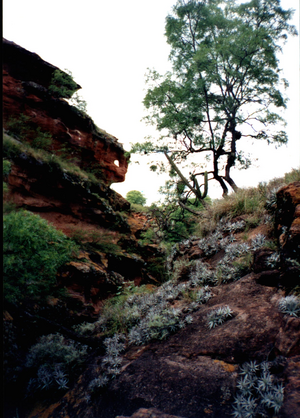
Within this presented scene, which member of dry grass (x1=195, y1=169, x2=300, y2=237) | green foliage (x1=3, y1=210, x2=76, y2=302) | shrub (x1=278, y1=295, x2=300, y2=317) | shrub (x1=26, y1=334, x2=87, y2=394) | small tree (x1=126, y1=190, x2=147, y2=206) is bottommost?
shrub (x1=26, y1=334, x2=87, y2=394)

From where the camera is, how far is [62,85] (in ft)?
41.5

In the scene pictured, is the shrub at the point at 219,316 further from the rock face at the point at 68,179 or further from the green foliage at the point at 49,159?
the green foliage at the point at 49,159

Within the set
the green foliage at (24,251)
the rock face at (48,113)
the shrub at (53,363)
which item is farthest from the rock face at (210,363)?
the rock face at (48,113)

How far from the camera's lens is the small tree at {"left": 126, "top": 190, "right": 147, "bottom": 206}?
2614cm

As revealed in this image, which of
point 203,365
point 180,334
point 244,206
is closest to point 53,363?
Result: point 180,334

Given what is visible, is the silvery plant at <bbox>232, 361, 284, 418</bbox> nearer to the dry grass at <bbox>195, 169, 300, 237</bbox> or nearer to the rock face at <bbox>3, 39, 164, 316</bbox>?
the dry grass at <bbox>195, 169, 300, 237</bbox>

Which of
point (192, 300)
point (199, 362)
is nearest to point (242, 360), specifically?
point (199, 362)

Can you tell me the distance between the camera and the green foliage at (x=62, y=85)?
481 inches

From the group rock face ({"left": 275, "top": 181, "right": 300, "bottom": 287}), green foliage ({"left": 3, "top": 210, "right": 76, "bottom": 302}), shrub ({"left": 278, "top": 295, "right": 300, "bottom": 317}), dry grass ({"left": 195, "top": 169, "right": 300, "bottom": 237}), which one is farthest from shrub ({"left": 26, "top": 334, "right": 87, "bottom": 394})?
dry grass ({"left": 195, "top": 169, "right": 300, "bottom": 237})

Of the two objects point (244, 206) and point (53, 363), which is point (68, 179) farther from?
point (53, 363)

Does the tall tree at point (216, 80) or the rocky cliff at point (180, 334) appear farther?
the tall tree at point (216, 80)

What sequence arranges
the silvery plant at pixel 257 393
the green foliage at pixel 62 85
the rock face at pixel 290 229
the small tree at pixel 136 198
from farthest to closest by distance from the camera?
the small tree at pixel 136 198
the green foliage at pixel 62 85
the rock face at pixel 290 229
the silvery plant at pixel 257 393

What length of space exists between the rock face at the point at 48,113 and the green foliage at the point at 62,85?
14.8 inches

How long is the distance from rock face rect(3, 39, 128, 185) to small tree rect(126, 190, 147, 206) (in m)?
11.5
